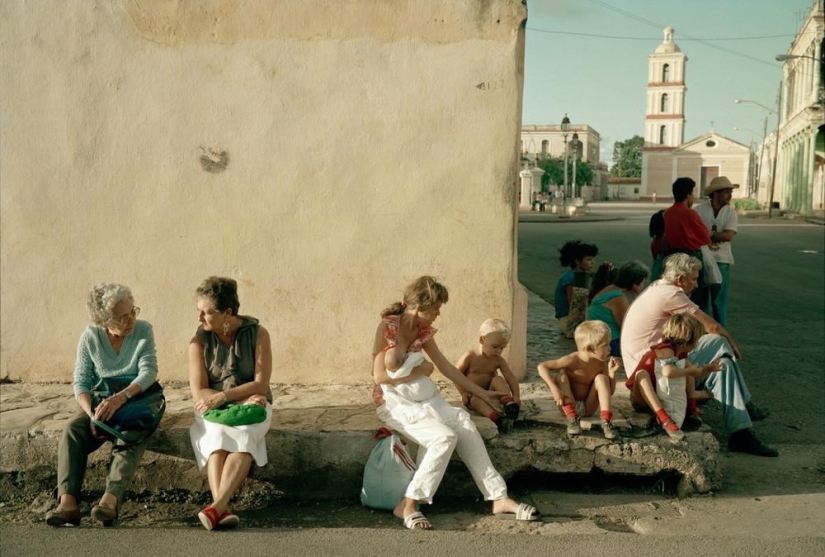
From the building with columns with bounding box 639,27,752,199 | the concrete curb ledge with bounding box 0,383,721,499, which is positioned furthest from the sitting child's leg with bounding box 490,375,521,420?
the building with columns with bounding box 639,27,752,199

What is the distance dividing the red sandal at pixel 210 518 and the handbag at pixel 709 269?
459cm

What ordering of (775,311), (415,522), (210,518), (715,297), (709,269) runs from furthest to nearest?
(775,311) → (715,297) → (709,269) → (415,522) → (210,518)

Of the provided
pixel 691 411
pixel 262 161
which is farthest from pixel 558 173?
pixel 691 411

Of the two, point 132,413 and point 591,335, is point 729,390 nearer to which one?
point 591,335

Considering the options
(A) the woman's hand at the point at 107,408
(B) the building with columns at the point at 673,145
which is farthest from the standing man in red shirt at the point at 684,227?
(B) the building with columns at the point at 673,145

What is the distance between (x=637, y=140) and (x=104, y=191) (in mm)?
122730

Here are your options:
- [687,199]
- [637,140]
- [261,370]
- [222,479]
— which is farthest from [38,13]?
[637,140]

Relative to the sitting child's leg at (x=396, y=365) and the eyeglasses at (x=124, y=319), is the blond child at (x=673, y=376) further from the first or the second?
the eyeglasses at (x=124, y=319)

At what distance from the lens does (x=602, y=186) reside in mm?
94188

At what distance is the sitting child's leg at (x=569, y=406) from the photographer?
4699mm

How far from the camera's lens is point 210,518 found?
4.00 m

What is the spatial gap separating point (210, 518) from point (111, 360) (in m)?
1.03

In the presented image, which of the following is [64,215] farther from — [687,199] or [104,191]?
[687,199]

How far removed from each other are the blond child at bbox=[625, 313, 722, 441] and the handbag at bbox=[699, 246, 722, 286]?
7.14 feet
